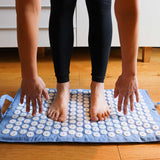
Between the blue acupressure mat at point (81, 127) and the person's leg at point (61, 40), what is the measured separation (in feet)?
0.12

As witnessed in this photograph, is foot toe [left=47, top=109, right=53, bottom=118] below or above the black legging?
below

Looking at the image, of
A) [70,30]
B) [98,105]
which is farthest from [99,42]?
[98,105]

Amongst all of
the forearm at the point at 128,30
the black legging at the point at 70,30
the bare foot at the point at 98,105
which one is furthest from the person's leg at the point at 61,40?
the forearm at the point at 128,30

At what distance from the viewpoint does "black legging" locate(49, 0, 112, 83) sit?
30.9 inches

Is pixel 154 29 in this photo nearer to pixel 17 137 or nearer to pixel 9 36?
pixel 9 36

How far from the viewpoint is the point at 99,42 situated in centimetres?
80

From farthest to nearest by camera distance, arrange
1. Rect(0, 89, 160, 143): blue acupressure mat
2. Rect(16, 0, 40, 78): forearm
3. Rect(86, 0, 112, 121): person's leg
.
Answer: Rect(86, 0, 112, 121): person's leg, Rect(0, 89, 160, 143): blue acupressure mat, Rect(16, 0, 40, 78): forearm

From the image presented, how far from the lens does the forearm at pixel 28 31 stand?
22.5 inches

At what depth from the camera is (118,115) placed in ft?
2.66

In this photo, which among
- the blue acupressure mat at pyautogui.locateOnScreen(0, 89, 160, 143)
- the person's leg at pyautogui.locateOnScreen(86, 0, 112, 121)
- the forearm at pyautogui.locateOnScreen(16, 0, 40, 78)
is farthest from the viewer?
the person's leg at pyautogui.locateOnScreen(86, 0, 112, 121)

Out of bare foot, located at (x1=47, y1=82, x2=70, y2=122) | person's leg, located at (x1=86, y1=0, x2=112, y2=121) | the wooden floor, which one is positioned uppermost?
person's leg, located at (x1=86, y1=0, x2=112, y2=121)

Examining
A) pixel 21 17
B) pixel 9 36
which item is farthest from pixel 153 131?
pixel 9 36

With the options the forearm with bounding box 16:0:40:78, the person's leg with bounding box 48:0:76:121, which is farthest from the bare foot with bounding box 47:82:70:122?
the forearm with bounding box 16:0:40:78

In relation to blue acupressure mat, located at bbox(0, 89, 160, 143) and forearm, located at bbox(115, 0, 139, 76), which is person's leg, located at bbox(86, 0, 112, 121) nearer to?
blue acupressure mat, located at bbox(0, 89, 160, 143)
